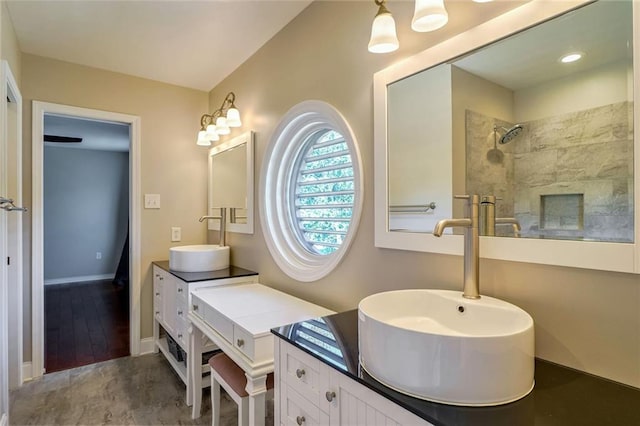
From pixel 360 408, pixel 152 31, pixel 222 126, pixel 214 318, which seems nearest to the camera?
pixel 360 408

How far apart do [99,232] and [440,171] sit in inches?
249

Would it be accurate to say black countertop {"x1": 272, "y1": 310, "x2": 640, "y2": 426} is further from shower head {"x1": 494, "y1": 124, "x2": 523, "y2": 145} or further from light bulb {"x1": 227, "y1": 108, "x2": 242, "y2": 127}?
light bulb {"x1": 227, "y1": 108, "x2": 242, "y2": 127}

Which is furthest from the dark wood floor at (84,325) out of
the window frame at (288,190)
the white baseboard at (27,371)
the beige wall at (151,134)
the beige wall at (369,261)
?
the window frame at (288,190)

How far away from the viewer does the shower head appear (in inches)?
41.9

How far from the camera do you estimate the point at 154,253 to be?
295 centimetres

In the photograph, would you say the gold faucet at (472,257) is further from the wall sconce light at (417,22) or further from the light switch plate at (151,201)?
the light switch plate at (151,201)

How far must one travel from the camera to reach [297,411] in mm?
1105

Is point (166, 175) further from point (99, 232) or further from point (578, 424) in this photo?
point (99, 232)

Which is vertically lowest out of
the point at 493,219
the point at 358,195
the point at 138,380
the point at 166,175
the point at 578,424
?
the point at 138,380

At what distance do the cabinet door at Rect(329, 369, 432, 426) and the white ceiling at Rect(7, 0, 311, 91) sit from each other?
192 cm

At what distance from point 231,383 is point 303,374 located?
653 mm

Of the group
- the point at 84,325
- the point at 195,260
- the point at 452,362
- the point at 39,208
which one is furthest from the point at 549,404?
the point at 84,325

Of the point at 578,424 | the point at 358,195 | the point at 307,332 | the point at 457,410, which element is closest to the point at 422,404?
the point at 457,410

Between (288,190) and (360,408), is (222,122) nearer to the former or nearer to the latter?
(288,190)
